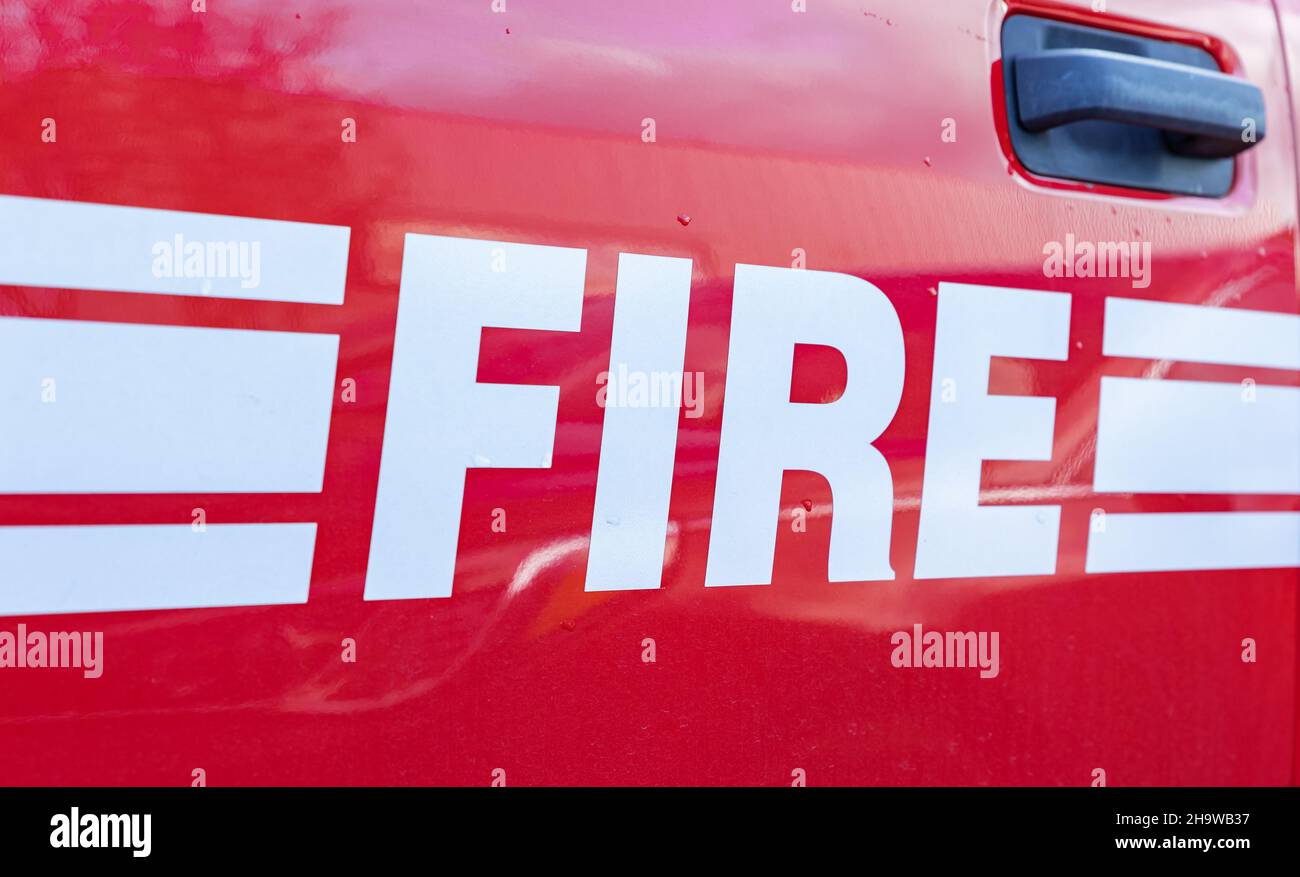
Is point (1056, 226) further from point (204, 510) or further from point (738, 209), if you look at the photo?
point (204, 510)

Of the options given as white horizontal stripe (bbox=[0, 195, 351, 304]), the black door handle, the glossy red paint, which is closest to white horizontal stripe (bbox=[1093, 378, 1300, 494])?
the glossy red paint

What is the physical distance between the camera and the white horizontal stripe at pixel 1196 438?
1.33 metres

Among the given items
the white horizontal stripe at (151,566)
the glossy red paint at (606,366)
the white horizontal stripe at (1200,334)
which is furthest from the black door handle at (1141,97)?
the white horizontal stripe at (151,566)

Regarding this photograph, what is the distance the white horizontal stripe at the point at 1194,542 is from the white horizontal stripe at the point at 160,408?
921 millimetres

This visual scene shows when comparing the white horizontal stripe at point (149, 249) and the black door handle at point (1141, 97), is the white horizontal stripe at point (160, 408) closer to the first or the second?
the white horizontal stripe at point (149, 249)

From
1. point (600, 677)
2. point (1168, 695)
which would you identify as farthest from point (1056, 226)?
point (600, 677)

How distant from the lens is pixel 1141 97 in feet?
A: 4.22

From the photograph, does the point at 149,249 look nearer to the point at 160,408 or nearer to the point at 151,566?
the point at 160,408

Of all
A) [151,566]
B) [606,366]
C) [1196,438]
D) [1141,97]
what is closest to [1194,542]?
[1196,438]

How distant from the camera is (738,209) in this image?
1160 millimetres

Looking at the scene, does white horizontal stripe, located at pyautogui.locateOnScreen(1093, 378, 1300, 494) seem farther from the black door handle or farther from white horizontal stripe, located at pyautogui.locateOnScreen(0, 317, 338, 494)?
white horizontal stripe, located at pyautogui.locateOnScreen(0, 317, 338, 494)

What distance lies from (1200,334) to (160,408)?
1.19 meters

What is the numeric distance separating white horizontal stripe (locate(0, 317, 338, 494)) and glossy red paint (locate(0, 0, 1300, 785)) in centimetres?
A: 2
